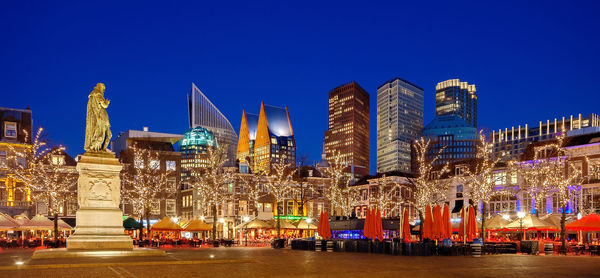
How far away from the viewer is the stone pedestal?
20469 millimetres

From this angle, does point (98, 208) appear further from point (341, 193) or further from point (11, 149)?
point (341, 193)

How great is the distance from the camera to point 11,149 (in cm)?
5638

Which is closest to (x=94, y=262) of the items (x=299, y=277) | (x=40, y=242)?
(x=299, y=277)

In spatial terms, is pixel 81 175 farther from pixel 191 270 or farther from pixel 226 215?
pixel 226 215

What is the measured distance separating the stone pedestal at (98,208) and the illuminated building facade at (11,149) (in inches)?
1558

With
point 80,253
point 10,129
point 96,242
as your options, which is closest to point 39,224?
point 96,242

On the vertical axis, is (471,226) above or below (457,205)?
above

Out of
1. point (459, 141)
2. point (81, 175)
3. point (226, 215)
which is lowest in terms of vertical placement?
point (226, 215)

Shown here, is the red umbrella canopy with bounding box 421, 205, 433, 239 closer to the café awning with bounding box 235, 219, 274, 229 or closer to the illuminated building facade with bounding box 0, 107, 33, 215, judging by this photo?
the café awning with bounding box 235, 219, 274, 229

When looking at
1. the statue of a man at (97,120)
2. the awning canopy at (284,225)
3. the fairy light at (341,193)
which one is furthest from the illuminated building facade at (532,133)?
the statue of a man at (97,120)

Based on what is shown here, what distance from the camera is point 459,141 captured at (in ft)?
655

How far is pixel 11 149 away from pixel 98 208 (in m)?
41.4

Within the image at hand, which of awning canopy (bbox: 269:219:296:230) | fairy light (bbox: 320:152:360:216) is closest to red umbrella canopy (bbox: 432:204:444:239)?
awning canopy (bbox: 269:219:296:230)

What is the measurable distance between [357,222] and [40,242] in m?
23.2
